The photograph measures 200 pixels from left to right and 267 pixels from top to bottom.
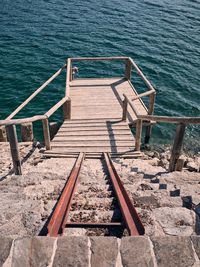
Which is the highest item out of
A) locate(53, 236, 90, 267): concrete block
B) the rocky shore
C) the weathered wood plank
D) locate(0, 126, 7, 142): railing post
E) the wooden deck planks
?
locate(53, 236, 90, 267): concrete block

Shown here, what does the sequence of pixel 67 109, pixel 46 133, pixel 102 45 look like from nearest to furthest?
pixel 46 133 → pixel 67 109 → pixel 102 45

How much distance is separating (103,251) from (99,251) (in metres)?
0.05

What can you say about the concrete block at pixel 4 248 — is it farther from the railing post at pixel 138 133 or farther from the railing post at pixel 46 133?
the railing post at pixel 138 133

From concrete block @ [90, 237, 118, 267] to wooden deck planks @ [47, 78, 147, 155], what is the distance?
6.66 meters

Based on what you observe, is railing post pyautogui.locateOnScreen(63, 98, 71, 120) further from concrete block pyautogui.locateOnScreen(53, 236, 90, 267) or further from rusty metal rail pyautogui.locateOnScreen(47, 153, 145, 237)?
concrete block pyautogui.locateOnScreen(53, 236, 90, 267)

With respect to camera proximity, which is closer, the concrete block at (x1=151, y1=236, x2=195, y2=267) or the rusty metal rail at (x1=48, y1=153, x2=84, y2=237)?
the concrete block at (x1=151, y1=236, x2=195, y2=267)

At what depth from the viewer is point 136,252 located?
3.50m

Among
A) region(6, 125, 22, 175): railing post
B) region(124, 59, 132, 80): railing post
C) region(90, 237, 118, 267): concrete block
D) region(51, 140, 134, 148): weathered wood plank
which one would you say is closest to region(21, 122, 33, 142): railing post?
region(51, 140, 134, 148): weathered wood plank

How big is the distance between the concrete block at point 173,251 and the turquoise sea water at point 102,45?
1202cm

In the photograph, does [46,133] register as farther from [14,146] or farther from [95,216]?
[95,216]

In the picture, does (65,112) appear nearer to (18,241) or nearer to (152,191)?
(152,191)

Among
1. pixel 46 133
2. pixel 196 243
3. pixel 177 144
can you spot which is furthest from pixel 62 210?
pixel 46 133

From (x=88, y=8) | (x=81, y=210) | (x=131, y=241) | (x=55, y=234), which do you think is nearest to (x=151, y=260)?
(x=131, y=241)

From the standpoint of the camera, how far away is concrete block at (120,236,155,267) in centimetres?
338
